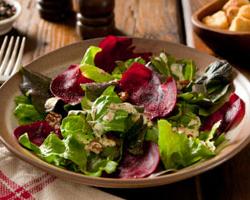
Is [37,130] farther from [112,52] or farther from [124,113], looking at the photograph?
[112,52]

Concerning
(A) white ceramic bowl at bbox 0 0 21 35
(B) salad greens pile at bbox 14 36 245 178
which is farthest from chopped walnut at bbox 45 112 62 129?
(A) white ceramic bowl at bbox 0 0 21 35

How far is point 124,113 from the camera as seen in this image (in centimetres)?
94

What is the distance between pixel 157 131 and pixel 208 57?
1.07ft

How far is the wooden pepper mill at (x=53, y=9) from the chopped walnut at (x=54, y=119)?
730mm

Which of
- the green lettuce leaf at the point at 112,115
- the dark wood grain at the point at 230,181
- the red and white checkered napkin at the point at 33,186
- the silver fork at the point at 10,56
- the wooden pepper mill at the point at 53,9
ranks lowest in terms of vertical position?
the wooden pepper mill at the point at 53,9

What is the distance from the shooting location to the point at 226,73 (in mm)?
1125

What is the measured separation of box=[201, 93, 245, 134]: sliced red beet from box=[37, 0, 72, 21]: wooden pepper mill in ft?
2.66

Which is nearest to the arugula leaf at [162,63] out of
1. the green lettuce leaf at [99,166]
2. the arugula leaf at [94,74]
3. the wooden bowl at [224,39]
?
the arugula leaf at [94,74]

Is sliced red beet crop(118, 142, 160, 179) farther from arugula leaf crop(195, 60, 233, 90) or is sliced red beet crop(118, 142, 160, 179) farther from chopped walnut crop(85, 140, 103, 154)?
arugula leaf crop(195, 60, 233, 90)

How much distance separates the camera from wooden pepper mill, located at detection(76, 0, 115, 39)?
1.54 meters

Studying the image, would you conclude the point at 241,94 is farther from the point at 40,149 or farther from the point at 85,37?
the point at 85,37

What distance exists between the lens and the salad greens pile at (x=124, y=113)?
2.98 ft

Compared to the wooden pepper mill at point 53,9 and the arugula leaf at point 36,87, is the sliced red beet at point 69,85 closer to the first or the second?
the arugula leaf at point 36,87

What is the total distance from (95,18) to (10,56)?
0.27 metres
